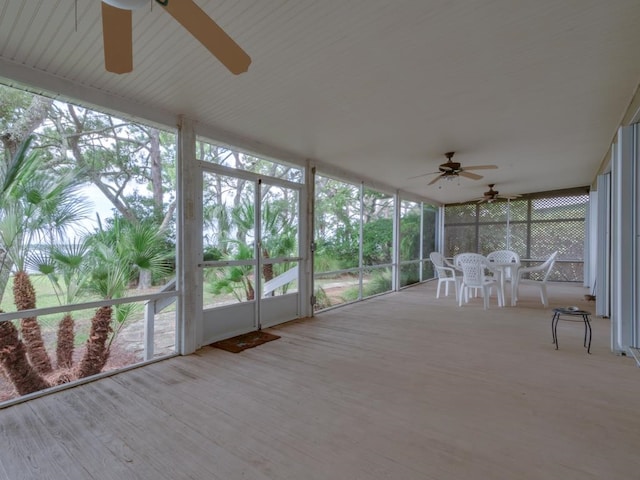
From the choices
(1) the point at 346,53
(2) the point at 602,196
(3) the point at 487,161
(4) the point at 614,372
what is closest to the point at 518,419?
(4) the point at 614,372

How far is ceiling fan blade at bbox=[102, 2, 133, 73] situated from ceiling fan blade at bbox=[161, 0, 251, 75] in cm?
22

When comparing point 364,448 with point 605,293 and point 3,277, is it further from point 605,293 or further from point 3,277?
point 605,293

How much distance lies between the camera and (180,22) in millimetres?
1246

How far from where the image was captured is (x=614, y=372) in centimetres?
257

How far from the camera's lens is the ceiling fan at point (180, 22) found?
3.90 feet

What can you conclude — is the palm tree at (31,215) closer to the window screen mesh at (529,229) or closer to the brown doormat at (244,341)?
the brown doormat at (244,341)

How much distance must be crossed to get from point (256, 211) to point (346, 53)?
91.5 inches

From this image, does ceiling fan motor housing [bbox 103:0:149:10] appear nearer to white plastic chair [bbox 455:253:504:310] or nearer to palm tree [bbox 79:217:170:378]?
palm tree [bbox 79:217:170:378]

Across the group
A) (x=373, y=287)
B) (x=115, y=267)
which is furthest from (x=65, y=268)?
(x=373, y=287)

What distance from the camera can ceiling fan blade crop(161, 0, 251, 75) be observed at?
1.20 metres

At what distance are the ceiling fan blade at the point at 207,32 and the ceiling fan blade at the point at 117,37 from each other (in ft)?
0.74

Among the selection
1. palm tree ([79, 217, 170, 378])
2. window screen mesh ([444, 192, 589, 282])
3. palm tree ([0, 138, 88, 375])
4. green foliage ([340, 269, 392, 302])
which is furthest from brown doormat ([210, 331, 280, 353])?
window screen mesh ([444, 192, 589, 282])

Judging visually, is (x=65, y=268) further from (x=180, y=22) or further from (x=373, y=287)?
(x=373, y=287)

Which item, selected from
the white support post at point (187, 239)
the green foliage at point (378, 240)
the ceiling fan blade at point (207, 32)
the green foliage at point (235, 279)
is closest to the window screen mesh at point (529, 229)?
the green foliage at point (378, 240)
